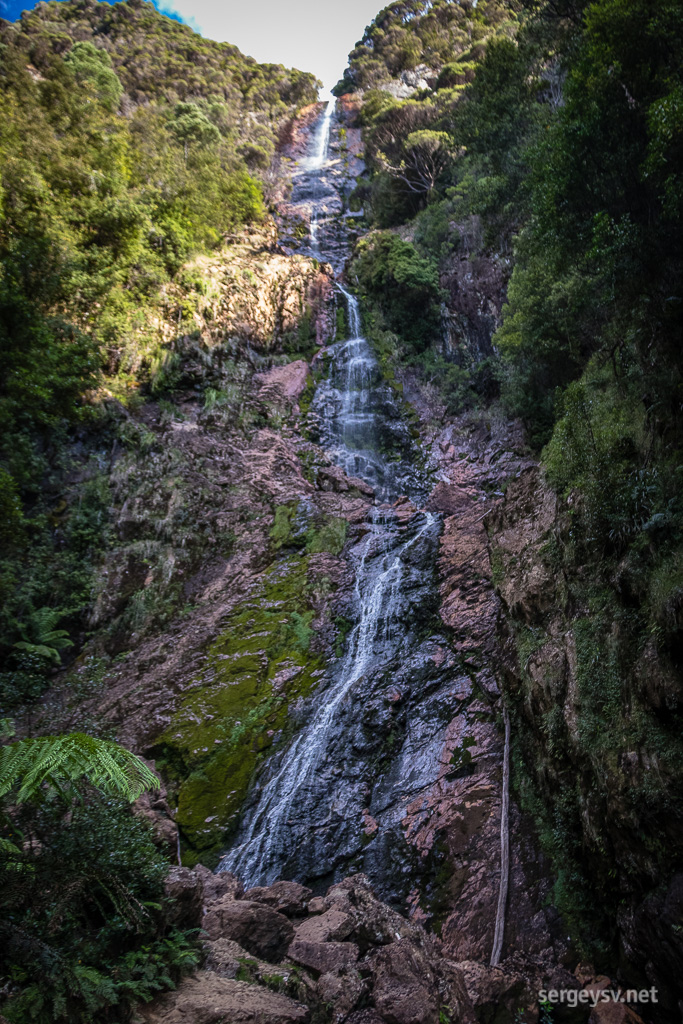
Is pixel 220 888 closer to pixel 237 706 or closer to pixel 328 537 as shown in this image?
pixel 237 706

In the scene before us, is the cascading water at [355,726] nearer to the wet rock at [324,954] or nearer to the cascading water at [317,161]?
the wet rock at [324,954]

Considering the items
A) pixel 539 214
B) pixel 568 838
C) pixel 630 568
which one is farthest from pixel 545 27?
pixel 568 838

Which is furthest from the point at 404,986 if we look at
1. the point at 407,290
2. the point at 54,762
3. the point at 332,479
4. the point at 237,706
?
the point at 407,290

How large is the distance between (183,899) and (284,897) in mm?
2138

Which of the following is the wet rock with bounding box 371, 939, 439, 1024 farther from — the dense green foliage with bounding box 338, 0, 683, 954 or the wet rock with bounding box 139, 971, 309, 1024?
the dense green foliage with bounding box 338, 0, 683, 954

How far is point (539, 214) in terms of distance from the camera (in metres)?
10.0

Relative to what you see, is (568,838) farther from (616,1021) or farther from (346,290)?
(346,290)

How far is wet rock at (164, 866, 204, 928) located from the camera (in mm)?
4297

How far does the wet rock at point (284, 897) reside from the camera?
19.4ft

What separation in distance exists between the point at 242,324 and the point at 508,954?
19834mm

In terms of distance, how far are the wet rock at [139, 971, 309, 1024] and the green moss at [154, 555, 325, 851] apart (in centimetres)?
472

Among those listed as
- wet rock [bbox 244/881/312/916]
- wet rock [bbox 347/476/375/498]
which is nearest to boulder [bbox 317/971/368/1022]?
wet rock [bbox 244/881/312/916]

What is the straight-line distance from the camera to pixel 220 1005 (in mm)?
3553

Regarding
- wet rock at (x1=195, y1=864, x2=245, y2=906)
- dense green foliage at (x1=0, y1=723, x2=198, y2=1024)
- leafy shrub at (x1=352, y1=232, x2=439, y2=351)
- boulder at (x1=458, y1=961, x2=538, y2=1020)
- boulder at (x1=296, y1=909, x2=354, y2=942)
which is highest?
leafy shrub at (x1=352, y1=232, x2=439, y2=351)
